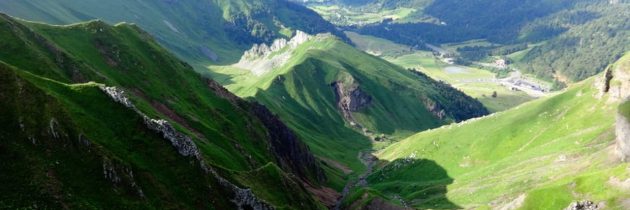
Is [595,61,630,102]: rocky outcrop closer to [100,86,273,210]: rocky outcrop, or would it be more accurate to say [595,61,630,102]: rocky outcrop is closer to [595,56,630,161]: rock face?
[595,56,630,161]: rock face

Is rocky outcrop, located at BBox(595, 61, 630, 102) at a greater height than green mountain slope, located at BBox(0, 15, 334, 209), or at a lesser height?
greater

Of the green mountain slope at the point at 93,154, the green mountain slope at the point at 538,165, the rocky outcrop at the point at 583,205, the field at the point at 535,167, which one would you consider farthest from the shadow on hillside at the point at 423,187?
the rocky outcrop at the point at 583,205

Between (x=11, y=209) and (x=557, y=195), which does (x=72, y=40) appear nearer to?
(x=11, y=209)

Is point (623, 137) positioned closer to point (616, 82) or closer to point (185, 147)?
point (616, 82)

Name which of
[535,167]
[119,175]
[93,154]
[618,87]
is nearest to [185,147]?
[119,175]

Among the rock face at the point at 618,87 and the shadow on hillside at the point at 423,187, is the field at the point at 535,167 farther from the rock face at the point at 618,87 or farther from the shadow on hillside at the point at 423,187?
the rock face at the point at 618,87

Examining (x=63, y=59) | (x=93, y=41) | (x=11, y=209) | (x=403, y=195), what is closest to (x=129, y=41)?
(x=93, y=41)

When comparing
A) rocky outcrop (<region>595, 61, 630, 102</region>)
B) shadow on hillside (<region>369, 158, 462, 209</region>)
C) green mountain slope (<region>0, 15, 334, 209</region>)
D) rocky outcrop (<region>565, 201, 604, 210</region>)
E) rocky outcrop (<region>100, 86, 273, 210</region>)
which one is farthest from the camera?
rocky outcrop (<region>595, 61, 630, 102</region>)

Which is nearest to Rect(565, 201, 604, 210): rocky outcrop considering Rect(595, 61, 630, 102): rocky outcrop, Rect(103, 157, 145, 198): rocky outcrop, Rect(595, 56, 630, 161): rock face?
Rect(595, 56, 630, 161): rock face
